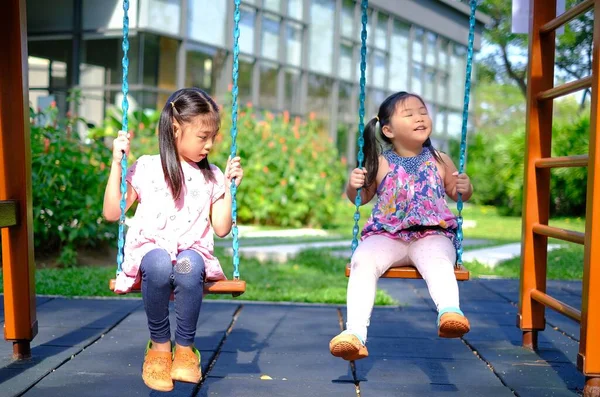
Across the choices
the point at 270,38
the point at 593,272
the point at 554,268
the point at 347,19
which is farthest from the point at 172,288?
the point at 347,19

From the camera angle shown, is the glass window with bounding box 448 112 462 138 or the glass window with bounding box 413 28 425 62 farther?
the glass window with bounding box 448 112 462 138

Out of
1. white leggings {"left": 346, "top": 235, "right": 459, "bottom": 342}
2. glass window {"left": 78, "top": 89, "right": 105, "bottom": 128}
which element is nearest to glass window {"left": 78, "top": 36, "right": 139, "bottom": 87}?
glass window {"left": 78, "top": 89, "right": 105, "bottom": 128}

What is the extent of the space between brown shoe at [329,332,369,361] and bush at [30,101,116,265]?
4.04 m

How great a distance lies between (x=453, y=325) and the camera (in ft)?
9.94

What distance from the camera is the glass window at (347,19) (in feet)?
60.8

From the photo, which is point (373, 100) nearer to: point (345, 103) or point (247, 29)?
point (345, 103)

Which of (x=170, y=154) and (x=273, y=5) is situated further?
(x=273, y=5)

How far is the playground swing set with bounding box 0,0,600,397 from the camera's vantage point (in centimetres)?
319

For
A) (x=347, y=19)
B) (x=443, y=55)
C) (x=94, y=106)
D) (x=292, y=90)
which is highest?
(x=347, y=19)

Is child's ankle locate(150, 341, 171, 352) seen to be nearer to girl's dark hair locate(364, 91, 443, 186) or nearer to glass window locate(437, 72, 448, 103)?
girl's dark hair locate(364, 91, 443, 186)

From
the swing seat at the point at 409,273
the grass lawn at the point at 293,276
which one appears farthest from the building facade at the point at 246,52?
the swing seat at the point at 409,273

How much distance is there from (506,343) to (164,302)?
209cm

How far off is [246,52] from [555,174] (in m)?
6.69

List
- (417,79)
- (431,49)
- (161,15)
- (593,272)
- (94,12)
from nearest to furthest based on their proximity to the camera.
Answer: (593,272) < (161,15) < (94,12) < (417,79) < (431,49)
